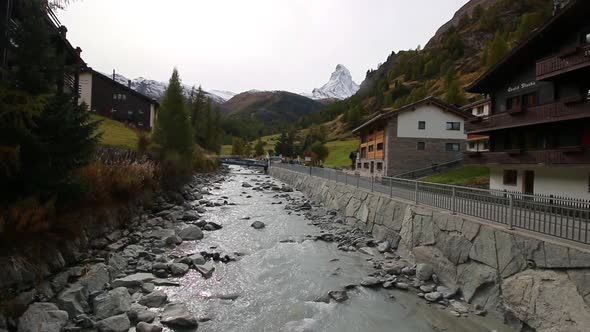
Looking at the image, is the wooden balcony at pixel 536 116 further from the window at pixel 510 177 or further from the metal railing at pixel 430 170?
the metal railing at pixel 430 170

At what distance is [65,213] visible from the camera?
927cm

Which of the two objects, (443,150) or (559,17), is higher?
(559,17)

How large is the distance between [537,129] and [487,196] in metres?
15.3

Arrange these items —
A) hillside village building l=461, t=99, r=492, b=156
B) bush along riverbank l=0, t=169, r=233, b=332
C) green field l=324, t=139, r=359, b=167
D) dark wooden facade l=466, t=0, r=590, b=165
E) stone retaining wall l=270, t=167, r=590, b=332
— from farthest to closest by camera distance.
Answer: green field l=324, t=139, r=359, b=167
hillside village building l=461, t=99, r=492, b=156
dark wooden facade l=466, t=0, r=590, b=165
bush along riverbank l=0, t=169, r=233, b=332
stone retaining wall l=270, t=167, r=590, b=332

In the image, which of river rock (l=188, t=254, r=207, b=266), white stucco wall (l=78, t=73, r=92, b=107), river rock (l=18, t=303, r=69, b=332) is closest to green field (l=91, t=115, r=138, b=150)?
white stucco wall (l=78, t=73, r=92, b=107)

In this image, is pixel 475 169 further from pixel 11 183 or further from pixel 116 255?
pixel 11 183

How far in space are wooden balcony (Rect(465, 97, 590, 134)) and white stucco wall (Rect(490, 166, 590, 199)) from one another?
2873 millimetres

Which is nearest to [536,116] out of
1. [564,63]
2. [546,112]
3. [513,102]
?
[546,112]

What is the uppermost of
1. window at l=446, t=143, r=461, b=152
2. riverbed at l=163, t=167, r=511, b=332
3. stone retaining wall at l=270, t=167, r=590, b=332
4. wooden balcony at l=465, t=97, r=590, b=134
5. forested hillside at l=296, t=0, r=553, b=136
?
forested hillside at l=296, t=0, r=553, b=136

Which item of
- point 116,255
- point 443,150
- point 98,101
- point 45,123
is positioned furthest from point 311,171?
point 98,101

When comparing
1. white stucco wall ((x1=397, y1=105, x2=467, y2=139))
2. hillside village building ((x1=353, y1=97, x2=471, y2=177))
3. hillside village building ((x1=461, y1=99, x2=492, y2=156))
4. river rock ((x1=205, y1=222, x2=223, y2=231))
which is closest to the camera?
river rock ((x1=205, y1=222, x2=223, y2=231))

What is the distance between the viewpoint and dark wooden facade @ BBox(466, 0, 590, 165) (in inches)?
664

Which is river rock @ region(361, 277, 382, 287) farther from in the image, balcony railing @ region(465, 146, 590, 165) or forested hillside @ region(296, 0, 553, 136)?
forested hillside @ region(296, 0, 553, 136)

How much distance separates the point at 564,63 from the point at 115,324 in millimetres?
Answer: 23054
